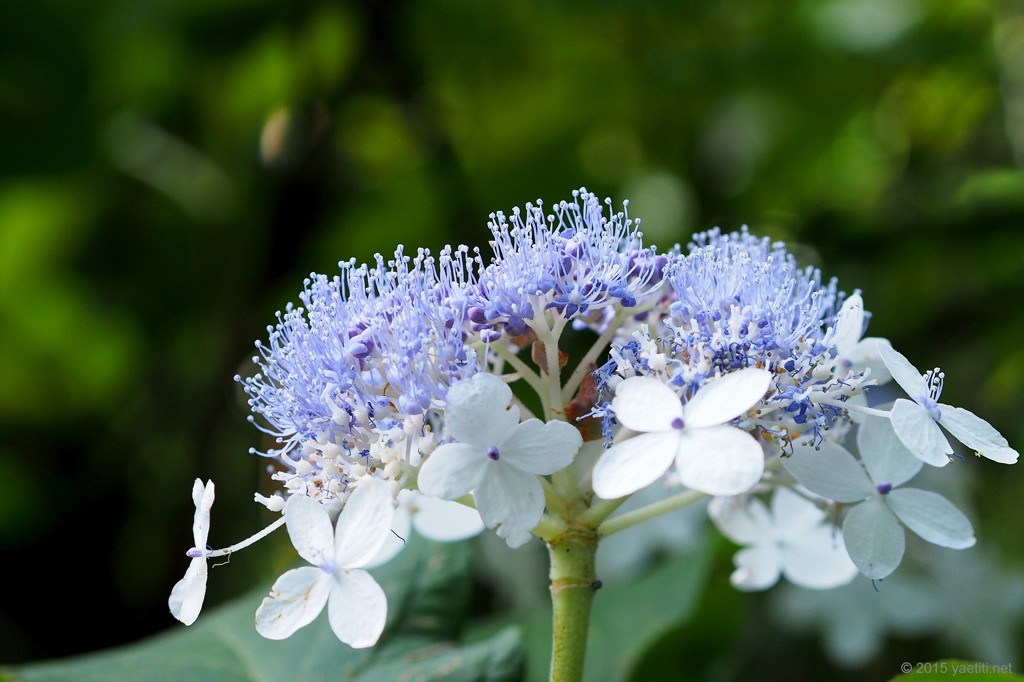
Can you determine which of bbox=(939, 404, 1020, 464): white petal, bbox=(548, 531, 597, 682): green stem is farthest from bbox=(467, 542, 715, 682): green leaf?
bbox=(939, 404, 1020, 464): white petal

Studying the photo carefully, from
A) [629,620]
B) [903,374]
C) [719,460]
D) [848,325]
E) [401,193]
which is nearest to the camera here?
[719,460]

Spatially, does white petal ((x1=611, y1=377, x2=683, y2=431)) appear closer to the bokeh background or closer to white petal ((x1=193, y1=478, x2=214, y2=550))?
white petal ((x1=193, y1=478, x2=214, y2=550))

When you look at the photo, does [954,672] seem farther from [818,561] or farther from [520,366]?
[520,366]

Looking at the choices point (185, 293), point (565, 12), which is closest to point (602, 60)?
point (565, 12)

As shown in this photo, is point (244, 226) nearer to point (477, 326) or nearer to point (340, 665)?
point (340, 665)

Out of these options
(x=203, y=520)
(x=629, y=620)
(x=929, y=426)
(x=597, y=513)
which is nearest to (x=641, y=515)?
(x=597, y=513)
